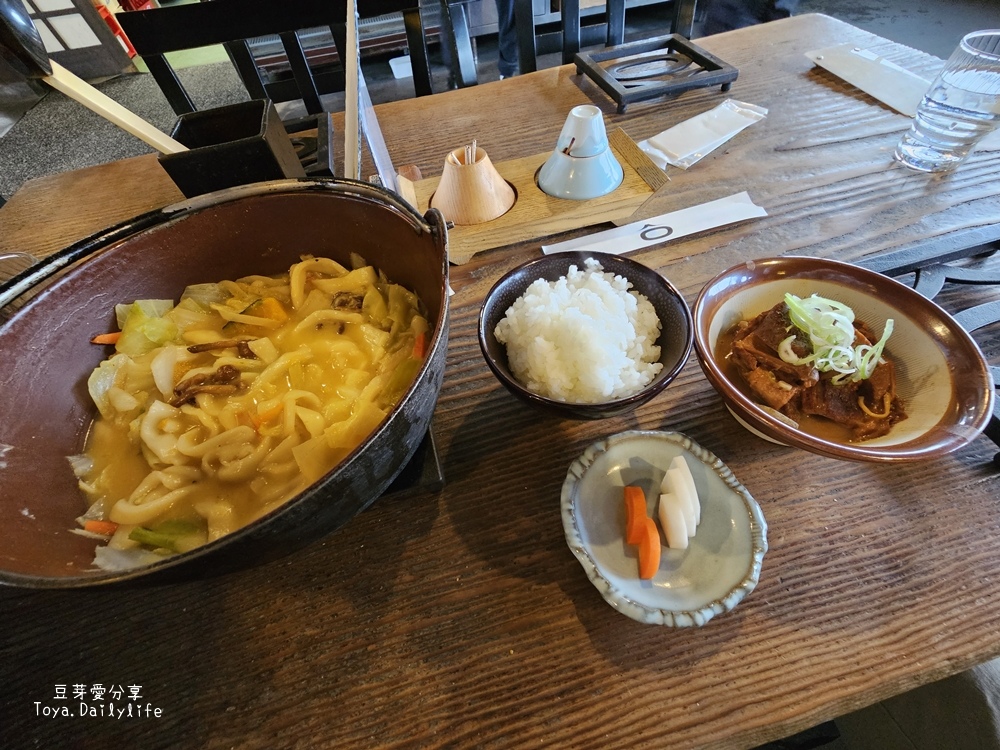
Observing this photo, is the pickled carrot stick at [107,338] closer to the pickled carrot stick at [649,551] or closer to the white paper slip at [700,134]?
the pickled carrot stick at [649,551]

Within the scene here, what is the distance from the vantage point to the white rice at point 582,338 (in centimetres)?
104

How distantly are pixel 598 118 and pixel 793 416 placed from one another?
1.10m

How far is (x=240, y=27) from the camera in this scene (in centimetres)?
217

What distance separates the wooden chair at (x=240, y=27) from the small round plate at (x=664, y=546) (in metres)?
2.12

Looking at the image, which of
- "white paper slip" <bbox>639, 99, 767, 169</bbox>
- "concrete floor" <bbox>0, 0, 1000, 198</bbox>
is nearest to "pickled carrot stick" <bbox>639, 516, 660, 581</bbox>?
"white paper slip" <bbox>639, 99, 767, 169</bbox>

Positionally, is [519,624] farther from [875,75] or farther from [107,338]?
[875,75]

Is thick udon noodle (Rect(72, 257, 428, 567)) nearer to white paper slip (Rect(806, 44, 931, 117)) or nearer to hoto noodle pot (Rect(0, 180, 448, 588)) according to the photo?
hoto noodle pot (Rect(0, 180, 448, 588))

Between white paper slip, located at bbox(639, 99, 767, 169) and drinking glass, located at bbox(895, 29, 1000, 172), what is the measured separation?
555mm

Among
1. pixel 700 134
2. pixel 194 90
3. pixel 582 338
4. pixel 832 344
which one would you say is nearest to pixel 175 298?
pixel 582 338

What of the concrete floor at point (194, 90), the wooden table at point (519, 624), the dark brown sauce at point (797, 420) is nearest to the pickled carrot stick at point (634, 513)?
the wooden table at point (519, 624)

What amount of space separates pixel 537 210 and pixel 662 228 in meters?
0.42

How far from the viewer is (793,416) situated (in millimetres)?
1105

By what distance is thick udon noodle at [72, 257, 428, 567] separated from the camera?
3.08 feet

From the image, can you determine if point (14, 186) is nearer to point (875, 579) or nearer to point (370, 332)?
point (370, 332)
